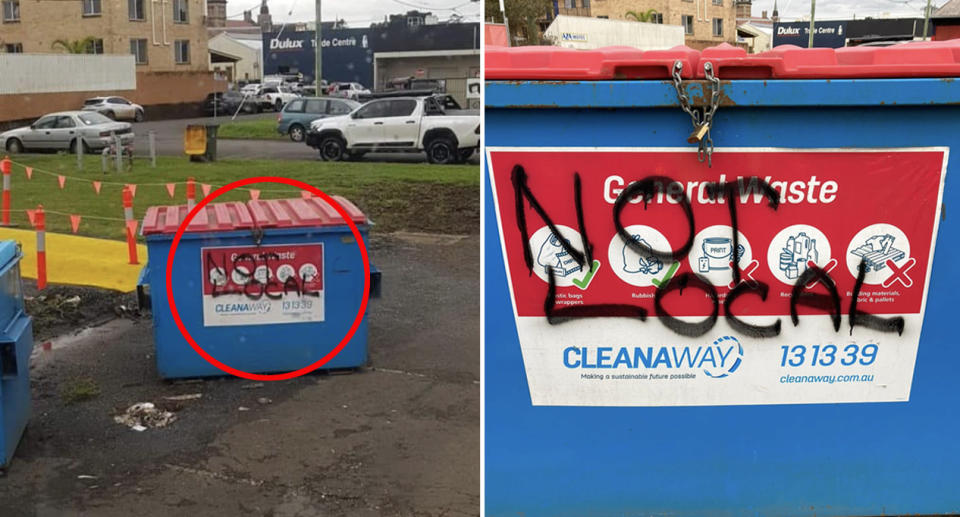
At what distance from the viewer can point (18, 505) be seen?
3.93 m

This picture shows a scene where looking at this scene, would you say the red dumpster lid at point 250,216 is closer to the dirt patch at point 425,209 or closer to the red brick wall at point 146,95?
the red brick wall at point 146,95

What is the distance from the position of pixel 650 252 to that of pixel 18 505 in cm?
263

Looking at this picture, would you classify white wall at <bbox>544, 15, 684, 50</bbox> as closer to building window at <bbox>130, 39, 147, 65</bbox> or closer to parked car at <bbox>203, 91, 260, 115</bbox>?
parked car at <bbox>203, 91, 260, 115</bbox>

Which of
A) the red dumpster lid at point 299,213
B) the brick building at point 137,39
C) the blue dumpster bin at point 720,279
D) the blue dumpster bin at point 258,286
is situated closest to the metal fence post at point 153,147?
the brick building at point 137,39

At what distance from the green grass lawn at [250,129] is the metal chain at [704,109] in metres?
3.34

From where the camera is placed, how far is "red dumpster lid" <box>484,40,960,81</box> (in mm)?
2930

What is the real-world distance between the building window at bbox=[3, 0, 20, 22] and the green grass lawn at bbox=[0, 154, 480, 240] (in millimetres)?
947

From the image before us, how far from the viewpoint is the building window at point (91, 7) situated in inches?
198

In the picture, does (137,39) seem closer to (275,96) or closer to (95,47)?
(95,47)

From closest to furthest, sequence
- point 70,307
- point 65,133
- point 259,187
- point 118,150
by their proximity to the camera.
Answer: point 65,133 < point 118,150 < point 259,187 < point 70,307

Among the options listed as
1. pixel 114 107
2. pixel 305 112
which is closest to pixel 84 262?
pixel 114 107

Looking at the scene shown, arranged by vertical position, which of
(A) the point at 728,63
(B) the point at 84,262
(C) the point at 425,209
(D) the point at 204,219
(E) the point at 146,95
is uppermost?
(A) the point at 728,63

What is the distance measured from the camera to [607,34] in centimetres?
369

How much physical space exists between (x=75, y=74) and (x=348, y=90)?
1397mm
